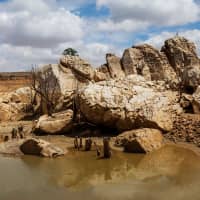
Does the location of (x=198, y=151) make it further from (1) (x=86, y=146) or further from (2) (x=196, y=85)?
(2) (x=196, y=85)

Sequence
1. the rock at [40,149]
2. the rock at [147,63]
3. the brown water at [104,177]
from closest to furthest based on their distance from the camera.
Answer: the brown water at [104,177], the rock at [40,149], the rock at [147,63]

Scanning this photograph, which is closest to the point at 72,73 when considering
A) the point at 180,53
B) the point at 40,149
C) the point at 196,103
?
the point at 180,53

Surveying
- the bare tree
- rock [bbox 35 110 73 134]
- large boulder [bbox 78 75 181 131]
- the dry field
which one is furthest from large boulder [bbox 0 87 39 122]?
the dry field

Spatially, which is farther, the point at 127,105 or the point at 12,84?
the point at 12,84

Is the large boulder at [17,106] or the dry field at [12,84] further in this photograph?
the dry field at [12,84]

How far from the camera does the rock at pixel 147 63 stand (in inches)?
1181

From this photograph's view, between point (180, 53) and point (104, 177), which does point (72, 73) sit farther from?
point (104, 177)

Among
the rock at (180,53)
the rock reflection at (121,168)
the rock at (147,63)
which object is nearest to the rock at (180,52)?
the rock at (180,53)

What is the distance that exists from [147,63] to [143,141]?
50.1 feet

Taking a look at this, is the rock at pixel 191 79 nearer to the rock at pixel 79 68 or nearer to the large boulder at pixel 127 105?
the large boulder at pixel 127 105

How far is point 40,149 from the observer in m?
15.8

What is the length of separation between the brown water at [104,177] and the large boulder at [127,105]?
2207 millimetres

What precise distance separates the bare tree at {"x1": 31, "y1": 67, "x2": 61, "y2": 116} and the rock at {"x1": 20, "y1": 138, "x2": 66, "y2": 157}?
8586 mm

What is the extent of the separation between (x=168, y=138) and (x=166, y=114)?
4.45 feet
